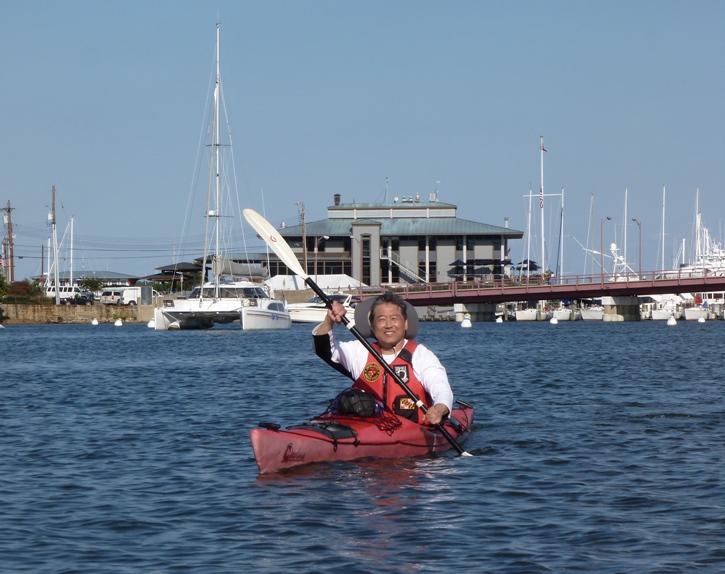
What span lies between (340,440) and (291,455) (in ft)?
1.97

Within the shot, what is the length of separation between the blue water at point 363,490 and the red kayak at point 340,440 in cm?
18

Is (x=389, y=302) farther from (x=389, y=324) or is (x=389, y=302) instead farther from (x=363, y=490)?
(x=363, y=490)

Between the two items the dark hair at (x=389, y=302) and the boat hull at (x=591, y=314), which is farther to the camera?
the boat hull at (x=591, y=314)

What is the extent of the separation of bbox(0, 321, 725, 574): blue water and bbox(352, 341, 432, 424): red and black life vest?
684mm

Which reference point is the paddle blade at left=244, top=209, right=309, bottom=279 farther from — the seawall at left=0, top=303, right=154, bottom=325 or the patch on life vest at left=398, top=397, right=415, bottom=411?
the seawall at left=0, top=303, right=154, bottom=325

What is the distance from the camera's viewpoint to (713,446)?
13.9 metres

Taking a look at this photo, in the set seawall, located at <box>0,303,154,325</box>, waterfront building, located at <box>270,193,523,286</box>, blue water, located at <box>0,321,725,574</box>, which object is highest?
waterfront building, located at <box>270,193,523,286</box>

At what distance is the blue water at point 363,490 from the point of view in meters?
8.34

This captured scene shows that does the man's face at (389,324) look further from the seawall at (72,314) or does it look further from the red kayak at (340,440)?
the seawall at (72,314)

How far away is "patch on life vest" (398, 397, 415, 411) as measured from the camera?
12.5m

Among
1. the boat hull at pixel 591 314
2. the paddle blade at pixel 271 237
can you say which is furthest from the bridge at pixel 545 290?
the paddle blade at pixel 271 237

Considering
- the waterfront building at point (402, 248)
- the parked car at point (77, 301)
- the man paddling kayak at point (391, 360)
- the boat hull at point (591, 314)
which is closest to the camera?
the man paddling kayak at point (391, 360)

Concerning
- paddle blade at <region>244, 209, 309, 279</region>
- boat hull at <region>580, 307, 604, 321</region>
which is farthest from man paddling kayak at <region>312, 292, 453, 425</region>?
boat hull at <region>580, 307, 604, 321</region>

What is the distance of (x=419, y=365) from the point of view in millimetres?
12344
